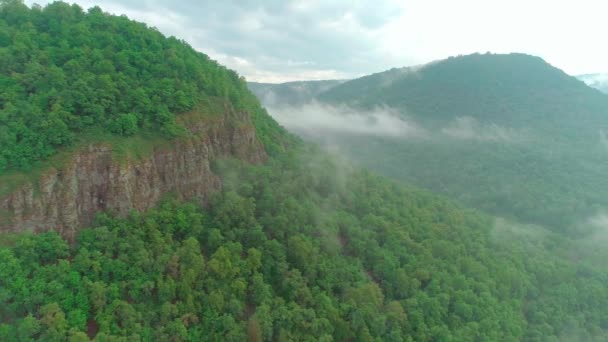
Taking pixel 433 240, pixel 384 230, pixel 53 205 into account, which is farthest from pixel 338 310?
pixel 53 205

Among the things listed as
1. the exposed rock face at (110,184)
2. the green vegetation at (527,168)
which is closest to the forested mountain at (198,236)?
the exposed rock face at (110,184)

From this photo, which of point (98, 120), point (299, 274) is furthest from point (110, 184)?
point (299, 274)

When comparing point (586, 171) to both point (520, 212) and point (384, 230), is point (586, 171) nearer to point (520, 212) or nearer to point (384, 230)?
point (520, 212)

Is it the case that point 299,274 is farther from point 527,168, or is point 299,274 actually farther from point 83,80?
point 527,168

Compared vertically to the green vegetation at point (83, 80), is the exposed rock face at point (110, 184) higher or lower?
lower

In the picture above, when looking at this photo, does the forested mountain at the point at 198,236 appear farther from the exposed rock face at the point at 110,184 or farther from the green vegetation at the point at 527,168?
the green vegetation at the point at 527,168

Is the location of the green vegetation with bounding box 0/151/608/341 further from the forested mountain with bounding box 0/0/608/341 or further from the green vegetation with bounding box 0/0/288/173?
the green vegetation with bounding box 0/0/288/173
